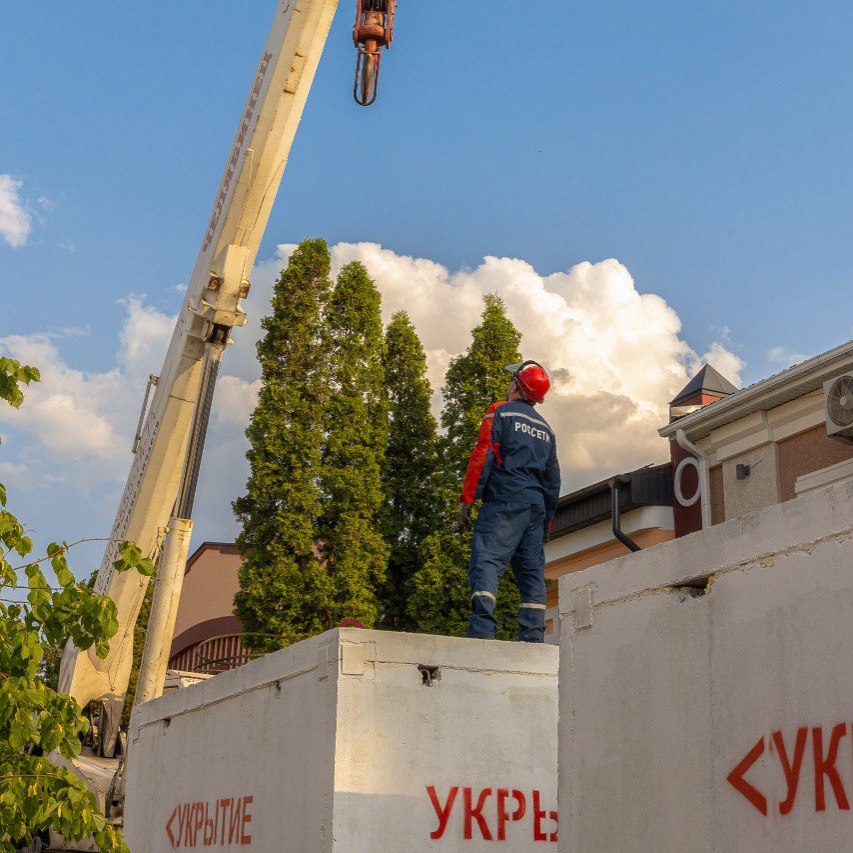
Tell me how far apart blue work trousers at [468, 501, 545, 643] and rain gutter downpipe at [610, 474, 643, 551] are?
46.8ft

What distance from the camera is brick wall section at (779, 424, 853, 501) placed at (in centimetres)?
1756

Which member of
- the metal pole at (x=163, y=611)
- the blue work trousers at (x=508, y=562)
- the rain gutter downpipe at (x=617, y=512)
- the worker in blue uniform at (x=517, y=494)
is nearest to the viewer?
the blue work trousers at (x=508, y=562)

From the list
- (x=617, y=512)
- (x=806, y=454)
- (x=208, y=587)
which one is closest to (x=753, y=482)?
(x=806, y=454)

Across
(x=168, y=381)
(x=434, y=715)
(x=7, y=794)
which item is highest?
(x=168, y=381)

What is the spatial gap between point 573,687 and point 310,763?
1566mm

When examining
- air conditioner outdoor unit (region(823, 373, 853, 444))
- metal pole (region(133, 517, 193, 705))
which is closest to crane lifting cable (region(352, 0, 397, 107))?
metal pole (region(133, 517, 193, 705))

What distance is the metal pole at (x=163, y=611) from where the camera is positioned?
35.7ft

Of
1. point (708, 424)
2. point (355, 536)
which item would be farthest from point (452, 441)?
point (708, 424)

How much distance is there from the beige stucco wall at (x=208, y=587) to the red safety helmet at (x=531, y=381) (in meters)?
23.7

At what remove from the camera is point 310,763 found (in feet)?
19.1

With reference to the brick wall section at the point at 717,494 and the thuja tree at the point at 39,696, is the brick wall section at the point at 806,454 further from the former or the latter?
the thuja tree at the point at 39,696

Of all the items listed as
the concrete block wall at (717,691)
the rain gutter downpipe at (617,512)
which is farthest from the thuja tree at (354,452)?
the concrete block wall at (717,691)

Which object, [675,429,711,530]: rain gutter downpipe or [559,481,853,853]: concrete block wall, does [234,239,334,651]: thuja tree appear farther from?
[559,481,853,853]: concrete block wall

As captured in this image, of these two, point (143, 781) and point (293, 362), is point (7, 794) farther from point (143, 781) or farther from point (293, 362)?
point (293, 362)
